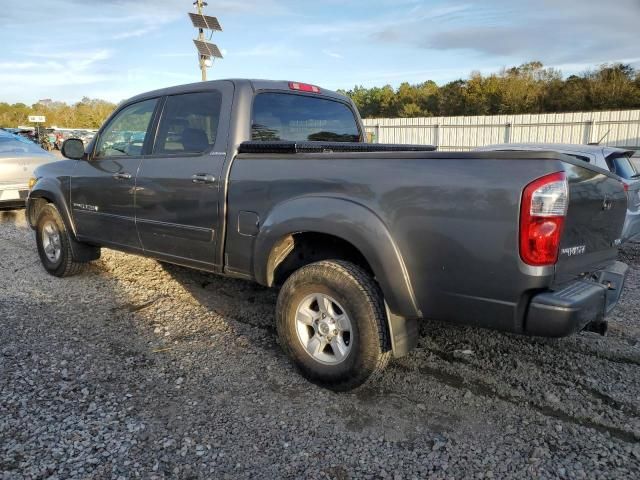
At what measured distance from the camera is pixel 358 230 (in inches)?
117

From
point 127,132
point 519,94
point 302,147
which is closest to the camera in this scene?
point 302,147

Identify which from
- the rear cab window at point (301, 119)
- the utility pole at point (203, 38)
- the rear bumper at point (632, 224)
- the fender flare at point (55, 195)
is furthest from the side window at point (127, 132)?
the utility pole at point (203, 38)

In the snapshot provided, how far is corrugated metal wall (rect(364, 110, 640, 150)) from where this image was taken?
1880 centimetres

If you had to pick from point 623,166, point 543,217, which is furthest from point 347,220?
point 623,166

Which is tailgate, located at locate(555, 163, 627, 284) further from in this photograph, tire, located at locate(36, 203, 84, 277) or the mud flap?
tire, located at locate(36, 203, 84, 277)

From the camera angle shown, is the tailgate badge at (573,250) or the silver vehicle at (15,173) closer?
the tailgate badge at (573,250)

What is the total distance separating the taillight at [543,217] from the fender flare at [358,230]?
673 millimetres

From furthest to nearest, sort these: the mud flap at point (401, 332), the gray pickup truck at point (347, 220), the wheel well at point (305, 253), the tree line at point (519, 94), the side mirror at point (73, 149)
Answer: the tree line at point (519, 94), the side mirror at point (73, 149), the wheel well at point (305, 253), the mud flap at point (401, 332), the gray pickup truck at point (347, 220)

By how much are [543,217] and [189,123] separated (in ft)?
9.33

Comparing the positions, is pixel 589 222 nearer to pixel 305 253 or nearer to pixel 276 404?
pixel 305 253

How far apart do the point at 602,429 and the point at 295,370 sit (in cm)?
189

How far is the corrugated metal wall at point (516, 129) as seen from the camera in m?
18.8

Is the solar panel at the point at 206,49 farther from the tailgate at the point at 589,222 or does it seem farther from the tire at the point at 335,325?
the tailgate at the point at 589,222

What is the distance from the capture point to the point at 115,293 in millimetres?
5246
